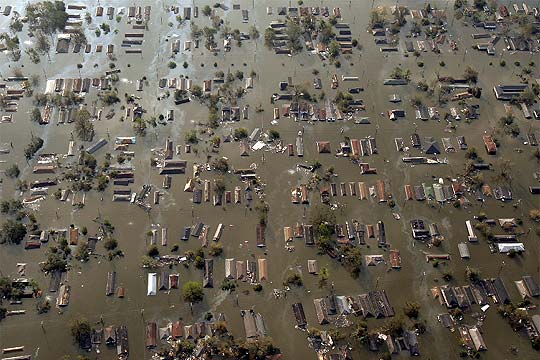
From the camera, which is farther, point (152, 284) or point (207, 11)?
point (207, 11)

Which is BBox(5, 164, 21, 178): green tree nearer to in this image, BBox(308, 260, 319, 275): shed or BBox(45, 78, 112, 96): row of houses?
BBox(45, 78, 112, 96): row of houses

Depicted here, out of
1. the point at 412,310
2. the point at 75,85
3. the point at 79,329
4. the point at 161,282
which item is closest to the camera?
the point at 79,329

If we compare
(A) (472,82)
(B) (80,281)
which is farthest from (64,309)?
(A) (472,82)

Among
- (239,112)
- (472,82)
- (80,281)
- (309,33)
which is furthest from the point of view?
(309,33)

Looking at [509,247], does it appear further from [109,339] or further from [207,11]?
[207,11]

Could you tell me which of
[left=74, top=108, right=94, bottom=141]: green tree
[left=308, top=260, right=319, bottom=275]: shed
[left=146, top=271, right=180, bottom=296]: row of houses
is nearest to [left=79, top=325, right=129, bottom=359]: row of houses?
[left=146, top=271, right=180, bottom=296]: row of houses

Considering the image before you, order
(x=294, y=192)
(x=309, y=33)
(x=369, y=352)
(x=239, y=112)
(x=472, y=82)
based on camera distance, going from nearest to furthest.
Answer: (x=369, y=352) → (x=294, y=192) → (x=239, y=112) → (x=472, y=82) → (x=309, y=33)

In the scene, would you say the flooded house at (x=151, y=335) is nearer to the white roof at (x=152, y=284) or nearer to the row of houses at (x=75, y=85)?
the white roof at (x=152, y=284)

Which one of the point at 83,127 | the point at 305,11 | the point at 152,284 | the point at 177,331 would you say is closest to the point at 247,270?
the point at 177,331

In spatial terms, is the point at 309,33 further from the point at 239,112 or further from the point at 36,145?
the point at 36,145
